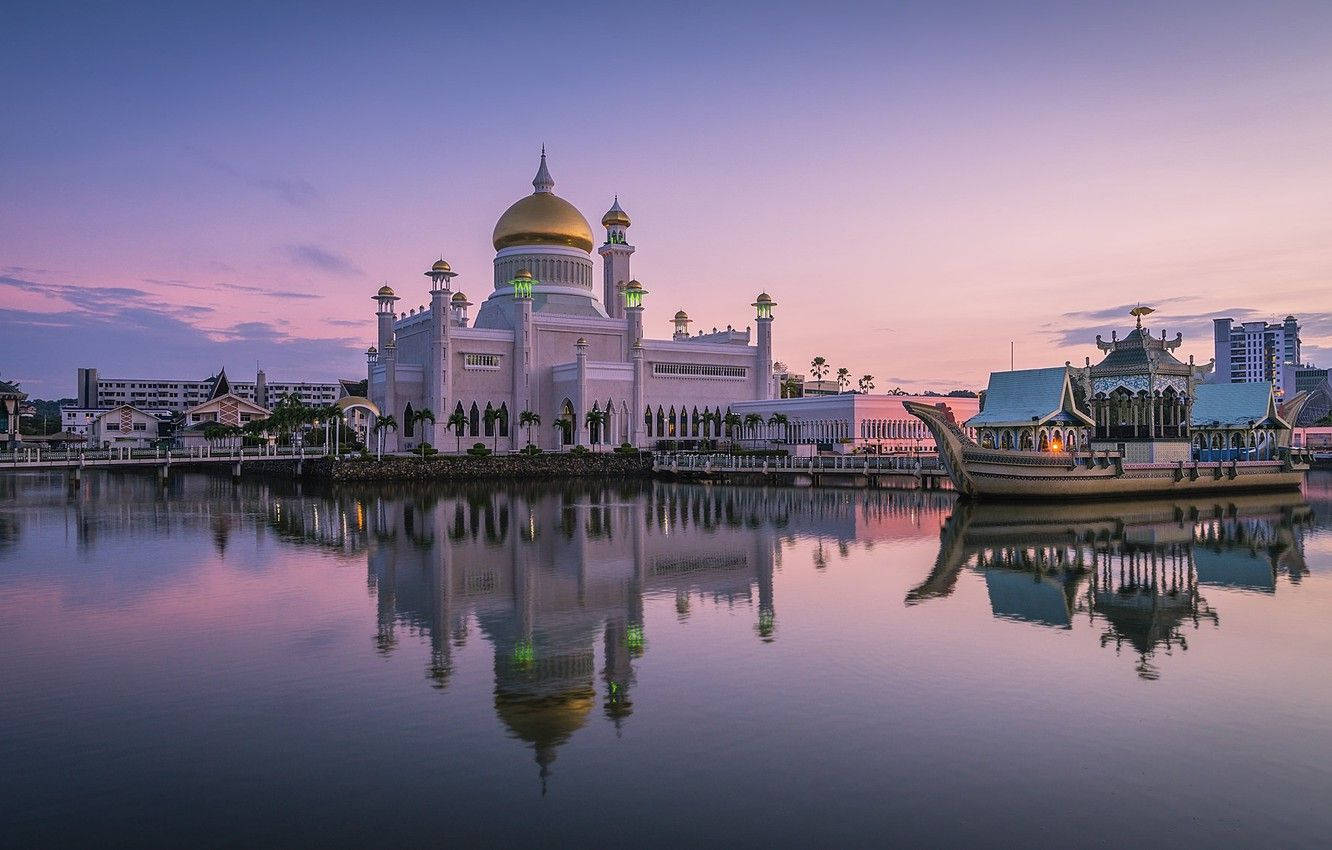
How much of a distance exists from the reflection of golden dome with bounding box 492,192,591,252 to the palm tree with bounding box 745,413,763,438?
17.1 m

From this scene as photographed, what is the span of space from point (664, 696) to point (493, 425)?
51.4 m

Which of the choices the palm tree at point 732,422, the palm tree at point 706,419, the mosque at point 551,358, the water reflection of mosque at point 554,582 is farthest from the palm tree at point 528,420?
the water reflection of mosque at point 554,582

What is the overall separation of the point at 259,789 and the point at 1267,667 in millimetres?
13452

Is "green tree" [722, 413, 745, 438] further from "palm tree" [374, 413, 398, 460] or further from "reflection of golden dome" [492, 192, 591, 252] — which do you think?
"palm tree" [374, 413, 398, 460]

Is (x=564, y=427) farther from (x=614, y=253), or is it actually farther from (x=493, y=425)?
(x=614, y=253)

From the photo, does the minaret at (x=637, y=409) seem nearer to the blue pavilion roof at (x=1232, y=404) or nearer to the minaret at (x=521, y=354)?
the minaret at (x=521, y=354)

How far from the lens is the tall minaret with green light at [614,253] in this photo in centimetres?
7225

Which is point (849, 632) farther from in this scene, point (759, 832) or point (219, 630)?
point (219, 630)

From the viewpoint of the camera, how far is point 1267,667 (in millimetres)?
14094

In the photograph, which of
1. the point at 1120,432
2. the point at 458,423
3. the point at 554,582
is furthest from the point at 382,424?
the point at 1120,432

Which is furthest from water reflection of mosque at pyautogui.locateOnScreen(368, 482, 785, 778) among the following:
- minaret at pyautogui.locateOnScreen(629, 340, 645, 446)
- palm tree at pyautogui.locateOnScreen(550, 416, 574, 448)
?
minaret at pyautogui.locateOnScreen(629, 340, 645, 446)

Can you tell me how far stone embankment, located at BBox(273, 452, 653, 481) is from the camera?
5259 centimetres

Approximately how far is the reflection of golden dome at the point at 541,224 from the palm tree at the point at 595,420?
13.1 m

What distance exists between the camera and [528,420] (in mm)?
61594
